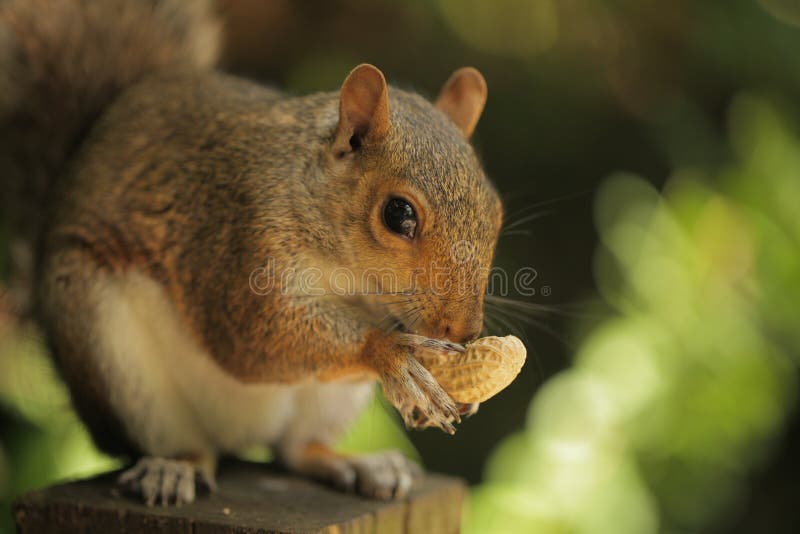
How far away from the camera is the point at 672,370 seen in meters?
1.88

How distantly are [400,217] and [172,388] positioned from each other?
1.53ft

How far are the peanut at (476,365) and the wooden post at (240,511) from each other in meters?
0.21

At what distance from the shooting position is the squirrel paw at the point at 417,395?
860 mm

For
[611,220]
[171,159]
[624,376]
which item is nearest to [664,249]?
[611,220]

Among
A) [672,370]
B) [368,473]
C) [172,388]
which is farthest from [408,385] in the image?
[672,370]

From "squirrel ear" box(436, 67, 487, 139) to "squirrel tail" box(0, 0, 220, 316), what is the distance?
62cm

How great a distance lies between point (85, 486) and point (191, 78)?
2.03 ft

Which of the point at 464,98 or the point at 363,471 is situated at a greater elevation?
the point at 464,98

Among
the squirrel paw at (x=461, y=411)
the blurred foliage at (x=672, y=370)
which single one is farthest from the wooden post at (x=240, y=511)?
the blurred foliage at (x=672, y=370)

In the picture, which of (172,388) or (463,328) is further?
(172,388)

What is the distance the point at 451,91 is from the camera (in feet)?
3.35

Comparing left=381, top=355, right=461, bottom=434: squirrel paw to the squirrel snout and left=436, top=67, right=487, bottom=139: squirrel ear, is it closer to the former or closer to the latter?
the squirrel snout

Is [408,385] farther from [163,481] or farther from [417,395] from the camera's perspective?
[163,481]

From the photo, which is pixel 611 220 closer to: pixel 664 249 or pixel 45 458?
pixel 664 249
